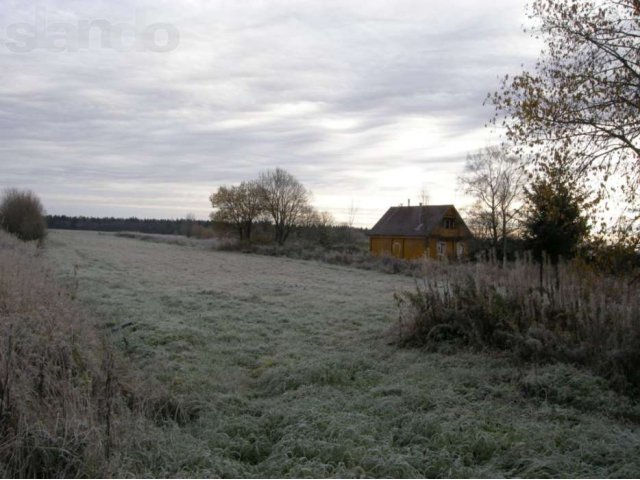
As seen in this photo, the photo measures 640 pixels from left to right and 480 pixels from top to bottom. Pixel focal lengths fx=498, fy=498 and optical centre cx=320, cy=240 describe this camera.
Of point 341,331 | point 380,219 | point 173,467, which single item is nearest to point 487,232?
point 380,219

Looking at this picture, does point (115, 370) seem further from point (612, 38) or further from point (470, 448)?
point (612, 38)

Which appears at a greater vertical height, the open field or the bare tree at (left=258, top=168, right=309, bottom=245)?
the bare tree at (left=258, top=168, right=309, bottom=245)

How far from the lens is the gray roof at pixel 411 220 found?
156 ft

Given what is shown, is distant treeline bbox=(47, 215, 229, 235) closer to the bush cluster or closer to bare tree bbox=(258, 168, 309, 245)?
bare tree bbox=(258, 168, 309, 245)

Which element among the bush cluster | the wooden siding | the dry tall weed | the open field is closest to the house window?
the wooden siding

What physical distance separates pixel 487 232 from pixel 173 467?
152 ft

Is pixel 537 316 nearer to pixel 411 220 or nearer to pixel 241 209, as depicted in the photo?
pixel 411 220

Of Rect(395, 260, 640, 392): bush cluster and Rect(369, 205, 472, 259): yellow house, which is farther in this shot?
Rect(369, 205, 472, 259): yellow house

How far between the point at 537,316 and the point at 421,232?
38.9 metres

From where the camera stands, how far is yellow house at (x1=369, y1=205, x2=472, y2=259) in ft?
154

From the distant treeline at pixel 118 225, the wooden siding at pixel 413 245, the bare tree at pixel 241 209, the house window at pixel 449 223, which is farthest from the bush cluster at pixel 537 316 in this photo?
the distant treeline at pixel 118 225

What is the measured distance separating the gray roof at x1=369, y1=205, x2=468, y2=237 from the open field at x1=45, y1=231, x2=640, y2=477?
37592mm

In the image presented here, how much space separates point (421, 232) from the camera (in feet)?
155

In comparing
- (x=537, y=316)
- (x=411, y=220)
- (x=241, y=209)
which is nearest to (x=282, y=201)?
(x=241, y=209)
